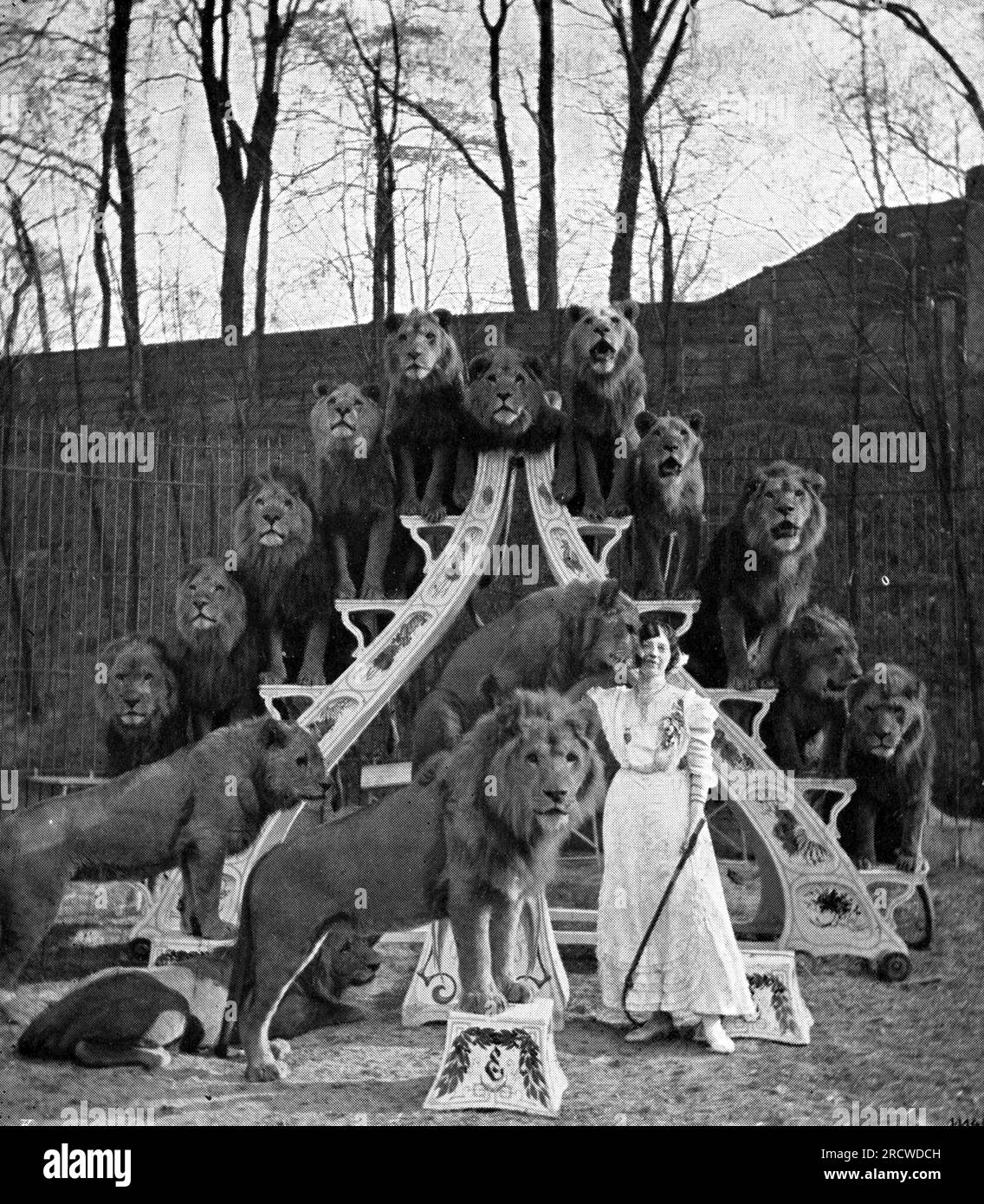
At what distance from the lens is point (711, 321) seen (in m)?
8.34

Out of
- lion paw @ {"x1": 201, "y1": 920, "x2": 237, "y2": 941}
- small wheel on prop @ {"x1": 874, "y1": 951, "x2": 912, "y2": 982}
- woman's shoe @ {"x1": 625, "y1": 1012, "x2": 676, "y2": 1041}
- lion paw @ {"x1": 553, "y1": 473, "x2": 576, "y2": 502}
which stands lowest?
woman's shoe @ {"x1": 625, "y1": 1012, "x2": 676, "y2": 1041}

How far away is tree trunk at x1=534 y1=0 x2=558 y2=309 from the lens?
7.85 metres

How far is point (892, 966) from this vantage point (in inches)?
268

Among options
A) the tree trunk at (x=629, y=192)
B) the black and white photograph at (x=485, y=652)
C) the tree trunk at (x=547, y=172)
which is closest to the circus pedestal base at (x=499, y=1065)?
the black and white photograph at (x=485, y=652)

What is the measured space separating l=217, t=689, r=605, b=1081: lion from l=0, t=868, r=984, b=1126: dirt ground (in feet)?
0.69

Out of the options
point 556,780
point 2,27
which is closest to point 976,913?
point 556,780

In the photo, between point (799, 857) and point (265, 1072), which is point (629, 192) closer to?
point (799, 857)

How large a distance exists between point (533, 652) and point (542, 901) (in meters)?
1.00

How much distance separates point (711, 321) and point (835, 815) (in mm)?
2680

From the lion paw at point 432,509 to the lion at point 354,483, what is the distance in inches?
7.6

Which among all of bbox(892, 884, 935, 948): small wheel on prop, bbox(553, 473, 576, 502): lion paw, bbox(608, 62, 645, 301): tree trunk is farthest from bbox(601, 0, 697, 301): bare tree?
bbox(892, 884, 935, 948): small wheel on prop

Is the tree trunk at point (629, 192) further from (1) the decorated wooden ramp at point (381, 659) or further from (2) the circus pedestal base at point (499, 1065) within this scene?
(2) the circus pedestal base at point (499, 1065)

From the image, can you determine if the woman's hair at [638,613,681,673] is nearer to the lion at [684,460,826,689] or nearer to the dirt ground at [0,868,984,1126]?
the lion at [684,460,826,689]
